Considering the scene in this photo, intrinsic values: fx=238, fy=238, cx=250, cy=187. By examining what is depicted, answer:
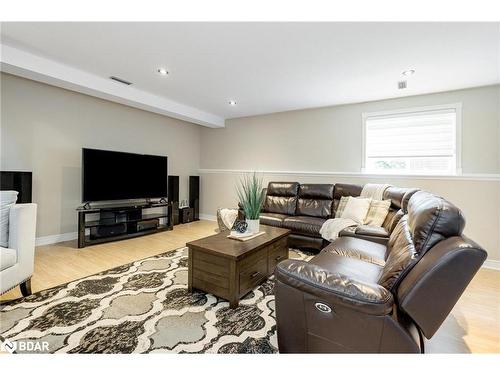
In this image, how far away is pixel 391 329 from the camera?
104cm

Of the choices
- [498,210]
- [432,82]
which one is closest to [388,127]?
[432,82]

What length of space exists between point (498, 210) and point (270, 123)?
3.73 m

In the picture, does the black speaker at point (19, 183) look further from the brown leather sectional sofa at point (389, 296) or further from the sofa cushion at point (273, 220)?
the brown leather sectional sofa at point (389, 296)

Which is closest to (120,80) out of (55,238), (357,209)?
(55,238)

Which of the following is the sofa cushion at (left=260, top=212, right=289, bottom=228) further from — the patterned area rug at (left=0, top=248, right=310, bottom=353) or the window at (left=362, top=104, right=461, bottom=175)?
the window at (left=362, top=104, right=461, bottom=175)

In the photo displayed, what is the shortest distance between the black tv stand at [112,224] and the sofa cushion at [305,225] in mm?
2435

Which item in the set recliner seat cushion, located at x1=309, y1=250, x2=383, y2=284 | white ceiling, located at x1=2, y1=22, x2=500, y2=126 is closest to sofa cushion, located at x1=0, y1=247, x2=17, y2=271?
white ceiling, located at x1=2, y1=22, x2=500, y2=126

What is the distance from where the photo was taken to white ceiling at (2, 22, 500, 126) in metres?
2.07

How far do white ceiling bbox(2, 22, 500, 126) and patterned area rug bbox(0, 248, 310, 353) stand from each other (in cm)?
236

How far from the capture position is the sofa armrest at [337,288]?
1048 mm

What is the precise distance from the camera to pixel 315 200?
3967 mm

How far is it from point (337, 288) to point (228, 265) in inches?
41.4

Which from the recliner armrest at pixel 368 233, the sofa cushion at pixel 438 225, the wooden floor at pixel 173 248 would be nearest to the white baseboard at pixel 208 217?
the wooden floor at pixel 173 248

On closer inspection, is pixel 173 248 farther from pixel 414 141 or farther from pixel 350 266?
pixel 414 141
